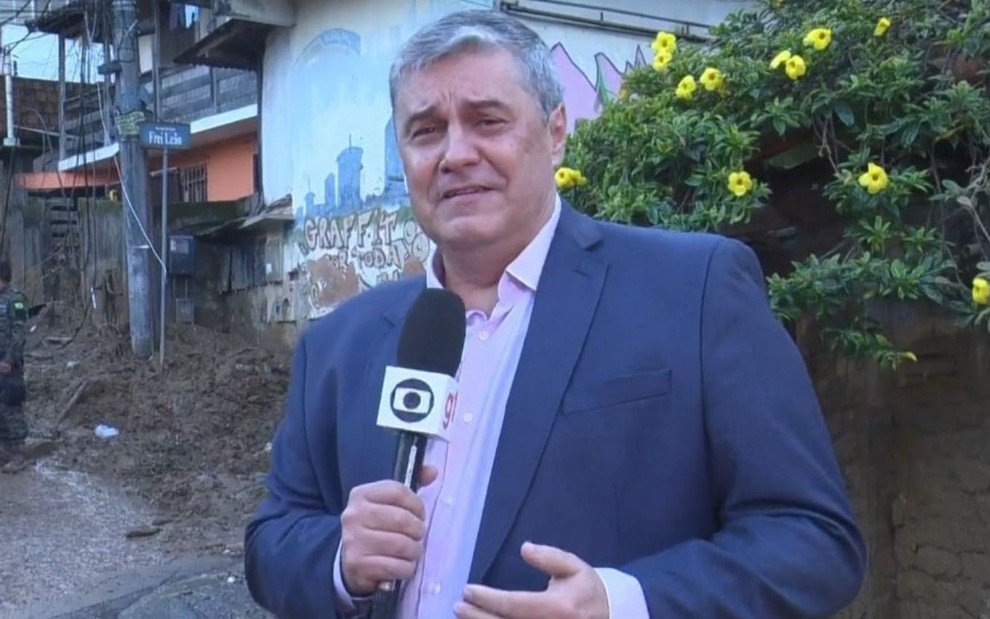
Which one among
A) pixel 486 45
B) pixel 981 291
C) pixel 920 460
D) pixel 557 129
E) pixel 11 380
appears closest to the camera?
pixel 486 45

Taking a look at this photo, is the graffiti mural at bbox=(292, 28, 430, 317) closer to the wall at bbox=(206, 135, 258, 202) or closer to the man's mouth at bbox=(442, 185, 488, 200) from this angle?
the wall at bbox=(206, 135, 258, 202)

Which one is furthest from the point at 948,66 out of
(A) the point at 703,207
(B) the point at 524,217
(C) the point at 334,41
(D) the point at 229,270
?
(D) the point at 229,270

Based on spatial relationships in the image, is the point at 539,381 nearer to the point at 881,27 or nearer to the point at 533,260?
the point at 533,260

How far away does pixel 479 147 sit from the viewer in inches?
78.9

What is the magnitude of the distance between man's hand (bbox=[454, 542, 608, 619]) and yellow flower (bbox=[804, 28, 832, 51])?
2.67 m

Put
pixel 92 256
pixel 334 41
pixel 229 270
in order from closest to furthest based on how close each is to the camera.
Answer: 1. pixel 334 41
2. pixel 229 270
3. pixel 92 256

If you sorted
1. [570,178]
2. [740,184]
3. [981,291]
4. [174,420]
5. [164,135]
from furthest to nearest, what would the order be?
[164,135] < [174,420] < [570,178] < [740,184] < [981,291]

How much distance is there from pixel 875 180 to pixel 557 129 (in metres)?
1.68

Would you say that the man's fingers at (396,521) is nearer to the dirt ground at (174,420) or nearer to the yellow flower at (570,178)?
the yellow flower at (570,178)

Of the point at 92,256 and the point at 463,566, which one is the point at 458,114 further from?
the point at 92,256

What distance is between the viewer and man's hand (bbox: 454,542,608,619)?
1.59 metres

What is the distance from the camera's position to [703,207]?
3.85 m

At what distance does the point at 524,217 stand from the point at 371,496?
599mm

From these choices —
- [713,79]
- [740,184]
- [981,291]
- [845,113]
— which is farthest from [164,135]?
Answer: [981,291]
